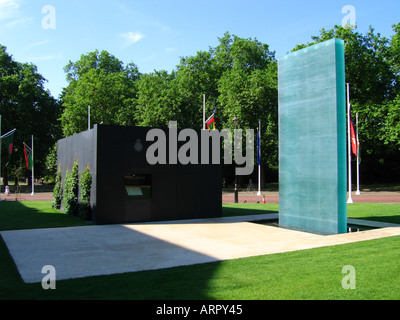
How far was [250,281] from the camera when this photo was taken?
686cm

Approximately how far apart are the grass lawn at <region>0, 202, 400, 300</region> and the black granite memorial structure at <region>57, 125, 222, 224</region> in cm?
700

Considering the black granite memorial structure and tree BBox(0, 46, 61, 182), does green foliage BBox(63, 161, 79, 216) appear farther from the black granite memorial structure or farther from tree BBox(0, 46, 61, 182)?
tree BBox(0, 46, 61, 182)

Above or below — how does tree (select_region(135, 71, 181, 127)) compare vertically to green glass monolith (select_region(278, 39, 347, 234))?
above

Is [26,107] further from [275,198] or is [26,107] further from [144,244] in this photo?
[144,244]

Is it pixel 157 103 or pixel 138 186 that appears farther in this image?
pixel 157 103

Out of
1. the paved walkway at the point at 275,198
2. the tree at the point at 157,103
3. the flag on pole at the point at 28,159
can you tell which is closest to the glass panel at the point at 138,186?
the paved walkway at the point at 275,198

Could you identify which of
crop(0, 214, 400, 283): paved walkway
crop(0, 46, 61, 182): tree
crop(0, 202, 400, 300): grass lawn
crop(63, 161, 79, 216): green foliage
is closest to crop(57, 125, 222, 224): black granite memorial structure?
crop(63, 161, 79, 216): green foliage

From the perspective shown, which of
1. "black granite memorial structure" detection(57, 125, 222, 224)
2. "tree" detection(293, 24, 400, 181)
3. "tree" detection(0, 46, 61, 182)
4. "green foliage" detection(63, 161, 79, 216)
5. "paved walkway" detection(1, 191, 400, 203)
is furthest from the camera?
"tree" detection(0, 46, 61, 182)

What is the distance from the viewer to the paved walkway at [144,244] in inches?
344

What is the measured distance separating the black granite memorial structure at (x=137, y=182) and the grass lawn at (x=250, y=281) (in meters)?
7.00

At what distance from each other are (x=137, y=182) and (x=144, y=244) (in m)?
6.03

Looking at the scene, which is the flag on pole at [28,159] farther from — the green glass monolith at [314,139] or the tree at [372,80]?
the tree at [372,80]

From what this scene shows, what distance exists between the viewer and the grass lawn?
610cm

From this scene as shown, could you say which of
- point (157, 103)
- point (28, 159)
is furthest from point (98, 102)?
point (28, 159)
